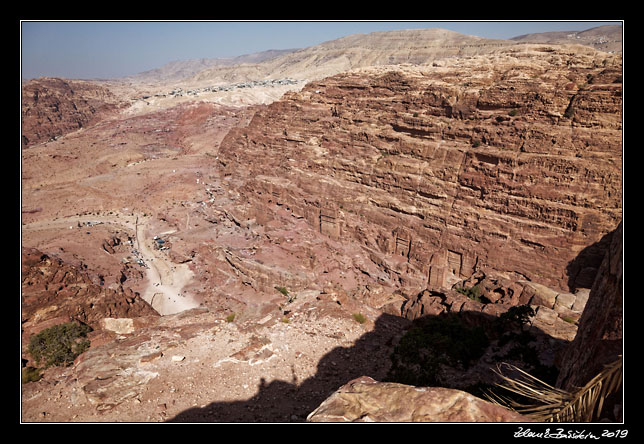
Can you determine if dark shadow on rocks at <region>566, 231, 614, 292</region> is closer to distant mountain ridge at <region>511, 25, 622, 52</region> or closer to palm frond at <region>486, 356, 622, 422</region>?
palm frond at <region>486, 356, 622, 422</region>

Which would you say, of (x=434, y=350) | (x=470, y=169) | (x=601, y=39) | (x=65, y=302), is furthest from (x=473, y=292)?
(x=601, y=39)

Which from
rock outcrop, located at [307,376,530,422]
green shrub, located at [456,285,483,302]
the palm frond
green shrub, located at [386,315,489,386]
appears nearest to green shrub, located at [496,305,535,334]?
green shrub, located at [386,315,489,386]

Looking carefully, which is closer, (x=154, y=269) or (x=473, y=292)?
(x=473, y=292)

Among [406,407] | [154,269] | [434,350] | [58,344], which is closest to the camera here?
[406,407]

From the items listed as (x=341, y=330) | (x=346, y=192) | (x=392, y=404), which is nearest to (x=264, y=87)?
(x=346, y=192)

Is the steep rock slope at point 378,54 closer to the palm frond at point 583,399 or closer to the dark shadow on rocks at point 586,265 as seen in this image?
the dark shadow on rocks at point 586,265

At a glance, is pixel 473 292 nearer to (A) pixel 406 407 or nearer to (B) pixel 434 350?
(B) pixel 434 350

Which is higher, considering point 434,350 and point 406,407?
point 406,407

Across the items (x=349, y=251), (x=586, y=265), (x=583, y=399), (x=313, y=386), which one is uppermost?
(x=583, y=399)
